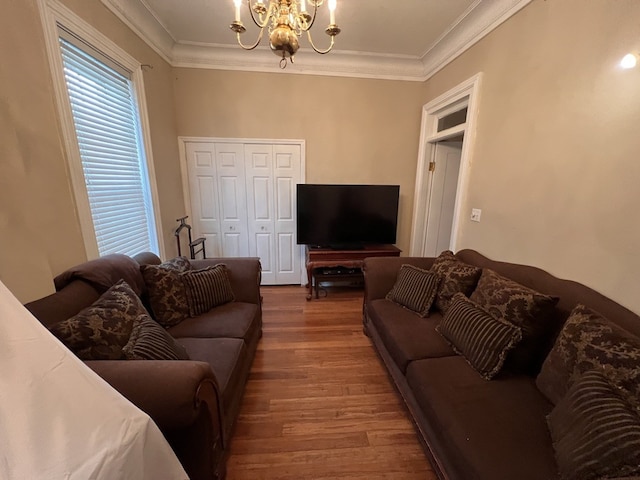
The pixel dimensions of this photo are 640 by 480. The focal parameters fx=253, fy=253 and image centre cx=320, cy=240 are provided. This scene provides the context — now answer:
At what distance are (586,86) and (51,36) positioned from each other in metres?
3.03

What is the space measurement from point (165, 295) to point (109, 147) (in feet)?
4.21

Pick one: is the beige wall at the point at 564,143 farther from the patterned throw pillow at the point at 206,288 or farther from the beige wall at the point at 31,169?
the beige wall at the point at 31,169

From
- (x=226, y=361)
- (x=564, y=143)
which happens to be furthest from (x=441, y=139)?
(x=226, y=361)

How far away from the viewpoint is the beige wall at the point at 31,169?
1.17m

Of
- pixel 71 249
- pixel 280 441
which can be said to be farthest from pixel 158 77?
pixel 280 441

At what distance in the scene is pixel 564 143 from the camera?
61.2 inches

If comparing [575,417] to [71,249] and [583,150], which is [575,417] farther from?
[71,249]

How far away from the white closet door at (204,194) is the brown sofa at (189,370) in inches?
51.7

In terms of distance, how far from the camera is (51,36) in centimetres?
143

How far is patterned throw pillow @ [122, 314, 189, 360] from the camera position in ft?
3.64

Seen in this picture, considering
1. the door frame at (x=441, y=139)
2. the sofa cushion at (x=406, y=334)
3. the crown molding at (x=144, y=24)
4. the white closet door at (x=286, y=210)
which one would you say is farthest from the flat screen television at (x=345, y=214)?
the crown molding at (x=144, y=24)

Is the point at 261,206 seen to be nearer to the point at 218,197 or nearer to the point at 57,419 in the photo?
the point at 218,197

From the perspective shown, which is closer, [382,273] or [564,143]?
[564,143]

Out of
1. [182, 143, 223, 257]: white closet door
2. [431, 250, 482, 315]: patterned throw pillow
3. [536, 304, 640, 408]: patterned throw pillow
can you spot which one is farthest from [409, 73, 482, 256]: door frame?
[182, 143, 223, 257]: white closet door
